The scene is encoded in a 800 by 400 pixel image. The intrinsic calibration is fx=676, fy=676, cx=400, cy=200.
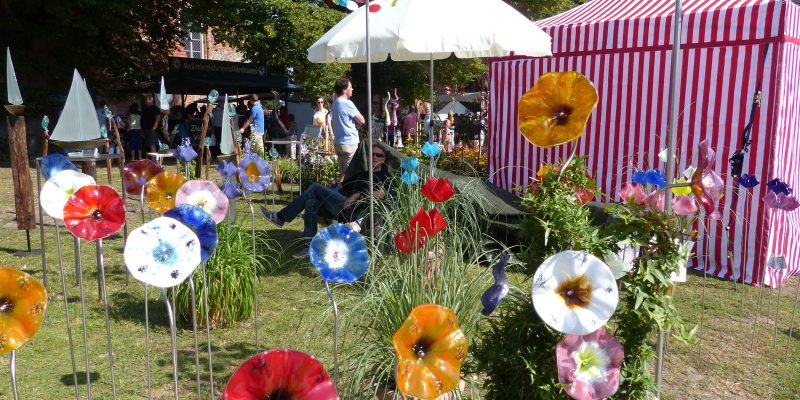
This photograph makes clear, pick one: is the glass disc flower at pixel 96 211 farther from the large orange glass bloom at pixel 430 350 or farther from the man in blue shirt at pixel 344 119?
the man in blue shirt at pixel 344 119

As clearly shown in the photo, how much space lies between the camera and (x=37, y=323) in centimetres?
177

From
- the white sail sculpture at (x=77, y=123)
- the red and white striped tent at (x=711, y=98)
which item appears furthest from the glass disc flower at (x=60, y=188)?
the red and white striped tent at (x=711, y=98)

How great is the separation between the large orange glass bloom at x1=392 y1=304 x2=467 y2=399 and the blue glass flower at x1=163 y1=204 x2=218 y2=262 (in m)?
0.74

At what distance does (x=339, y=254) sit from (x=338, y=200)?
3407 mm

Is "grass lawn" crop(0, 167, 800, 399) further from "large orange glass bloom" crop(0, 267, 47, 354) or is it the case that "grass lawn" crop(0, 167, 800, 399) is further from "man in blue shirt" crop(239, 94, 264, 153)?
"man in blue shirt" crop(239, 94, 264, 153)

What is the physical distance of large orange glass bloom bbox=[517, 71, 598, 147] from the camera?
2.00 metres

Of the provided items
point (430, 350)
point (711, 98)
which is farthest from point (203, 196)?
point (711, 98)

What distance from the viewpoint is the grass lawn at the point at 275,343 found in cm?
321

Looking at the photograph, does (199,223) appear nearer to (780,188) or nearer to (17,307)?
(17,307)

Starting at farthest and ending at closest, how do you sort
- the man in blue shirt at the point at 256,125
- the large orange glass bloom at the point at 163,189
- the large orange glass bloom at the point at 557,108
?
the man in blue shirt at the point at 256,125 < the large orange glass bloom at the point at 163,189 < the large orange glass bloom at the point at 557,108

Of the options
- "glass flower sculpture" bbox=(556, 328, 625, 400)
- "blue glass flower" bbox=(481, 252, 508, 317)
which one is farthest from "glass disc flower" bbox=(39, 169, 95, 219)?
"glass flower sculpture" bbox=(556, 328, 625, 400)

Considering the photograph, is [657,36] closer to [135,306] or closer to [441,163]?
[441,163]

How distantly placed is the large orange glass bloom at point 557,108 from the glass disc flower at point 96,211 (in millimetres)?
1310

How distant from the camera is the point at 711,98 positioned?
540 centimetres
